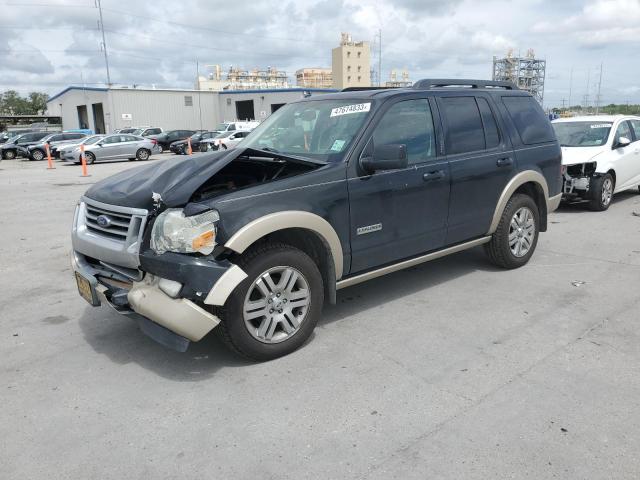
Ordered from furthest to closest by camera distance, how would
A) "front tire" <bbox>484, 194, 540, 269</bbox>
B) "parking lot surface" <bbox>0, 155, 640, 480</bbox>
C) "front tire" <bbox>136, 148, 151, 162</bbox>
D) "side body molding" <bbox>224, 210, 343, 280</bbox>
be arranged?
"front tire" <bbox>136, 148, 151, 162</bbox>
"front tire" <bbox>484, 194, 540, 269</bbox>
"side body molding" <bbox>224, 210, 343, 280</bbox>
"parking lot surface" <bbox>0, 155, 640, 480</bbox>

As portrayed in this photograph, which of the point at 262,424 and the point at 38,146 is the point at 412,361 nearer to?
the point at 262,424

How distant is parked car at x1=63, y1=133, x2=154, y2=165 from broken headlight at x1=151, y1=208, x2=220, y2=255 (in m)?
24.8

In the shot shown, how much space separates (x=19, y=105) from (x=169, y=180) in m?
128

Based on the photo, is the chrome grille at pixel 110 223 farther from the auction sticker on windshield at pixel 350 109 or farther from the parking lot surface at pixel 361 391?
the auction sticker on windshield at pixel 350 109

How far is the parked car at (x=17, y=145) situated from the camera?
102 feet

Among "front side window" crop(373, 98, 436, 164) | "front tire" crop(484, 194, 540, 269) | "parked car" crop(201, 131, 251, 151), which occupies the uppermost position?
"front side window" crop(373, 98, 436, 164)

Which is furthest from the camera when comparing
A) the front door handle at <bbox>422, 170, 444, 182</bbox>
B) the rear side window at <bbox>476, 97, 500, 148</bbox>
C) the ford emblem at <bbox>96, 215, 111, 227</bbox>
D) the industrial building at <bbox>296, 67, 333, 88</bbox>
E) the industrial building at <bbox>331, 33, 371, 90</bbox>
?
the industrial building at <bbox>296, 67, 333, 88</bbox>

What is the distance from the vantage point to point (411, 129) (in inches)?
179

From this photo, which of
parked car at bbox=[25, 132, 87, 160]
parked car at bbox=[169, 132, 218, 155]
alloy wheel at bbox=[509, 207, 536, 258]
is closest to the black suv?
alloy wheel at bbox=[509, 207, 536, 258]

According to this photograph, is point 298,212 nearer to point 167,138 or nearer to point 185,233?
point 185,233

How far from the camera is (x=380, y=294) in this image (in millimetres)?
5129

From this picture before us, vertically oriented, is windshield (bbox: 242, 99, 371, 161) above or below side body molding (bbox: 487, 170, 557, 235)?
above

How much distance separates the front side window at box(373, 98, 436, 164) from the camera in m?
4.35

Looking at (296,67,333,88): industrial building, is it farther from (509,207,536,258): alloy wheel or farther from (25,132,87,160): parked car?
(509,207,536,258): alloy wheel
